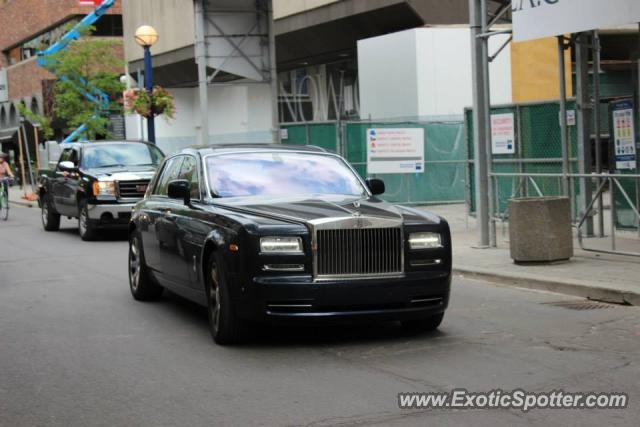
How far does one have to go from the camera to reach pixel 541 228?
40.8 feet

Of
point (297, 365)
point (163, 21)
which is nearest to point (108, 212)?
point (297, 365)

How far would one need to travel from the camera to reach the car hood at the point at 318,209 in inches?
312

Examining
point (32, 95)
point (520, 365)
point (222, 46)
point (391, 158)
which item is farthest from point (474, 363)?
point (32, 95)

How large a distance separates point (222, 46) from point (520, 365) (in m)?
19.6

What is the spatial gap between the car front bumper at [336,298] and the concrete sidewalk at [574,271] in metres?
3.29

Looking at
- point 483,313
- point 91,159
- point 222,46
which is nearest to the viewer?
point 483,313

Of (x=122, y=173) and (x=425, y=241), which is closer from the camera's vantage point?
(x=425, y=241)

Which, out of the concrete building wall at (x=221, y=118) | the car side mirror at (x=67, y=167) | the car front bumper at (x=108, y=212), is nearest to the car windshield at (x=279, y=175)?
the car front bumper at (x=108, y=212)

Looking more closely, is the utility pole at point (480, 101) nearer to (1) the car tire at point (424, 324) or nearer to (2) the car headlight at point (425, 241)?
(1) the car tire at point (424, 324)

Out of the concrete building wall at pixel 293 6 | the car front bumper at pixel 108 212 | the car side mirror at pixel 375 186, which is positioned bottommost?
the car front bumper at pixel 108 212

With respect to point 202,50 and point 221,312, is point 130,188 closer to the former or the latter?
point 202,50

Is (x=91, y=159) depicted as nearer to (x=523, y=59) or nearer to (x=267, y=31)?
(x=267, y=31)

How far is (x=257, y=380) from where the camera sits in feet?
22.4

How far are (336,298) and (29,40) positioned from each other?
63492 mm
